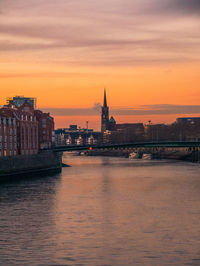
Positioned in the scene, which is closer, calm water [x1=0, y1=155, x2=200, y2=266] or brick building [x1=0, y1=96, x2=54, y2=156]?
calm water [x1=0, y1=155, x2=200, y2=266]

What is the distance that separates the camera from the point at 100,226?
4494 centimetres

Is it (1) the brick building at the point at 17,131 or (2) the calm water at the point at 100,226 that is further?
(1) the brick building at the point at 17,131

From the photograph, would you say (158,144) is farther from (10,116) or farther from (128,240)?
(128,240)

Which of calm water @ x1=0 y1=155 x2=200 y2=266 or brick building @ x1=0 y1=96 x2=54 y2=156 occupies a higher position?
brick building @ x1=0 y1=96 x2=54 y2=156

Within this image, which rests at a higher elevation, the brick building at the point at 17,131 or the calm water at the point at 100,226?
the brick building at the point at 17,131

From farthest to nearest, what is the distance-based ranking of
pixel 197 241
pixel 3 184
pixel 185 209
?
pixel 3 184
pixel 185 209
pixel 197 241

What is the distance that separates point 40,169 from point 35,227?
208 ft

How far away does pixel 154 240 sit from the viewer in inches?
1553

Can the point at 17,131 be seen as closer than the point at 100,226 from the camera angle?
No

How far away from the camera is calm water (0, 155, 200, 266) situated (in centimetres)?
3550

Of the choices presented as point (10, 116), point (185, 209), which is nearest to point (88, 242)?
point (185, 209)

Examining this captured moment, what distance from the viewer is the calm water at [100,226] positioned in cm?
3550

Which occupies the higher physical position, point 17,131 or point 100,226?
point 17,131

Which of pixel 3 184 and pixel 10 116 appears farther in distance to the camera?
pixel 10 116
